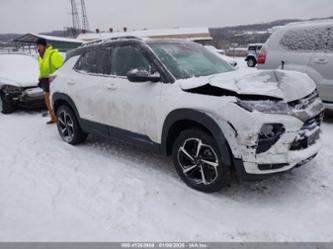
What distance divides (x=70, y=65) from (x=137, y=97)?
1958 millimetres

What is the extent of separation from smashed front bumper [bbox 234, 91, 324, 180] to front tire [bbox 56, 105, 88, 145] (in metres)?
3.12

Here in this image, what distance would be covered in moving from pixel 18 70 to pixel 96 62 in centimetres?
518

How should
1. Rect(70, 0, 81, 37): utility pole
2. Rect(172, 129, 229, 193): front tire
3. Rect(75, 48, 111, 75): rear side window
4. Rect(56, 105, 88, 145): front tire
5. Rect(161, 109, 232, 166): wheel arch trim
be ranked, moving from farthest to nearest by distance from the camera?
Rect(70, 0, 81, 37): utility pole < Rect(56, 105, 88, 145): front tire < Rect(75, 48, 111, 75): rear side window < Rect(172, 129, 229, 193): front tire < Rect(161, 109, 232, 166): wheel arch trim

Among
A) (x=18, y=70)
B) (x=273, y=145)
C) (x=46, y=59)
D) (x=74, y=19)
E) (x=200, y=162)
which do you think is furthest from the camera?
(x=74, y=19)

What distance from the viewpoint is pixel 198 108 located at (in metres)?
2.98

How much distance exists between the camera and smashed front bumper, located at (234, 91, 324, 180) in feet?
8.75

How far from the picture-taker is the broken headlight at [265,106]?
2.69 m

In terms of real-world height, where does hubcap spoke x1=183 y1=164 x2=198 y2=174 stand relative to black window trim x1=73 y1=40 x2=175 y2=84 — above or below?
below

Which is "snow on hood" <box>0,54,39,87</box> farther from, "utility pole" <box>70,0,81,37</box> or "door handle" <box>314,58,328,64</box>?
"utility pole" <box>70,0,81,37</box>

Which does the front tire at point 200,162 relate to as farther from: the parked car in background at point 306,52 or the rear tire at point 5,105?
the rear tire at point 5,105

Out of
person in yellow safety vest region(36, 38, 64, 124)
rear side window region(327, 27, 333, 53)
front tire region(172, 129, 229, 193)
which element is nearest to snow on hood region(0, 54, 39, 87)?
person in yellow safety vest region(36, 38, 64, 124)

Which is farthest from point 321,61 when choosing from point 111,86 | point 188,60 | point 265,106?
point 111,86

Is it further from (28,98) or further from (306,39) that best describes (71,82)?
(306,39)

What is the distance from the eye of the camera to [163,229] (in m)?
2.64
